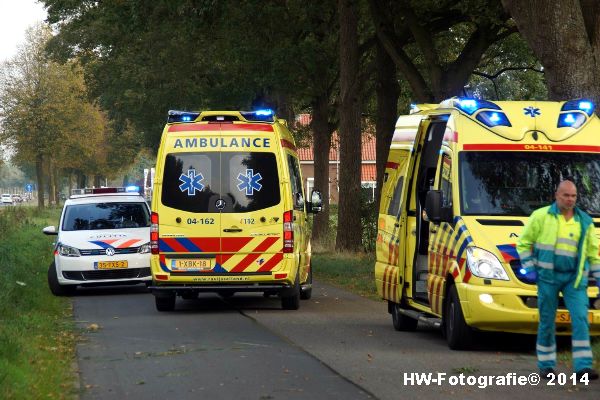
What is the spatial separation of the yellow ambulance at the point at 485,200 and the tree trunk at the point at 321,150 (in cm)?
2133

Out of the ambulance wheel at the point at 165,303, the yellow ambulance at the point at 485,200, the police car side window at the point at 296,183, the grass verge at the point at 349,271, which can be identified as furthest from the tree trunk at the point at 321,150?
the yellow ambulance at the point at 485,200

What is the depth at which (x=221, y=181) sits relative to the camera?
57.2 feet

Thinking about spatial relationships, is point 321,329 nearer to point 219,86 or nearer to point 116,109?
point 219,86

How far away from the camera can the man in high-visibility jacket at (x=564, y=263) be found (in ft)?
33.0

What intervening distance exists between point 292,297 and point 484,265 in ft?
19.6

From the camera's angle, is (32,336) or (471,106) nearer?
(471,106)

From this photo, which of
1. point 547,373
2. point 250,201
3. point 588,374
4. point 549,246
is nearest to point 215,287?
point 250,201

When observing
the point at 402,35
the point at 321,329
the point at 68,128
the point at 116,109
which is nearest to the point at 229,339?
the point at 321,329

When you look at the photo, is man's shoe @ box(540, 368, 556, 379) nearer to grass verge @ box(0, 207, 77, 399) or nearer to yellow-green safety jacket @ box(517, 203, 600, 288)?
yellow-green safety jacket @ box(517, 203, 600, 288)

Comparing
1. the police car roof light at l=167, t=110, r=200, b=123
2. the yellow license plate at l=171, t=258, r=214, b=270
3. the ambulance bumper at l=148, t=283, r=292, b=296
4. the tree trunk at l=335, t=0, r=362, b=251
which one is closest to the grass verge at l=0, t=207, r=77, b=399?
the ambulance bumper at l=148, t=283, r=292, b=296

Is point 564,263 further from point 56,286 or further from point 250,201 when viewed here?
point 56,286

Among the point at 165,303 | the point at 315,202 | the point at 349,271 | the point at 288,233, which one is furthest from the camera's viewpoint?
the point at 349,271

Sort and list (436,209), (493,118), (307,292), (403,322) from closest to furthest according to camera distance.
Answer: (436,209) < (493,118) < (403,322) < (307,292)

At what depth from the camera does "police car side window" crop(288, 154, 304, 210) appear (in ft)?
59.5
